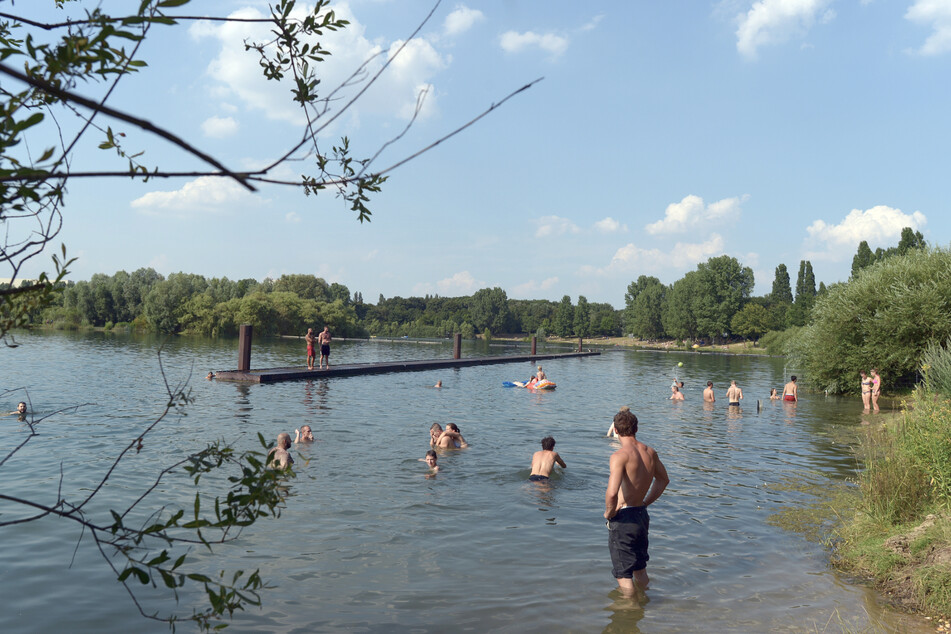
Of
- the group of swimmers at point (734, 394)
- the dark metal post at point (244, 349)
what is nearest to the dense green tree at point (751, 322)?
the group of swimmers at point (734, 394)

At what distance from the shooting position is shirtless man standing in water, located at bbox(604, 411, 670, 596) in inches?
259

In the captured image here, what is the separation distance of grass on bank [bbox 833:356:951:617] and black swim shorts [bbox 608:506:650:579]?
8.86 feet

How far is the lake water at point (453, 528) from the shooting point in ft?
21.6

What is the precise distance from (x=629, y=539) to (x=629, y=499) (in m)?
0.48

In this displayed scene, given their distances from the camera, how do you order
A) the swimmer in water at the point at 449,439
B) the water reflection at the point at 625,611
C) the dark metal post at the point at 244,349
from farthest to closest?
the dark metal post at the point at 244,349
the swimmer in water at the point at 449,439
the water reflection at the point at 625,611

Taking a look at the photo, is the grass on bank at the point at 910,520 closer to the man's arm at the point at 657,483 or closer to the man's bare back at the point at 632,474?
the man's arm at the point at 657,483

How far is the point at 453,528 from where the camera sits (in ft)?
31.2

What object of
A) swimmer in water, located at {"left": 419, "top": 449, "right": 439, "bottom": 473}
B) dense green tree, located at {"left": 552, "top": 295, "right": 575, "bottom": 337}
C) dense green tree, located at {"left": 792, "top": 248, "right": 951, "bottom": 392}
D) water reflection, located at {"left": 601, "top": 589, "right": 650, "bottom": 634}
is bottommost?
water reflection, located at {"left": 601, "top": 589, "right": 650, "bottom": 634}

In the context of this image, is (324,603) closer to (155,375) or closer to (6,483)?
(6,483)

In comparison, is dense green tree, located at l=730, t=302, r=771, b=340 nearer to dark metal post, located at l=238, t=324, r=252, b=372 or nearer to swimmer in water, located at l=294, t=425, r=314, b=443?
dark metal post, located at l=238, t=324, r=252, b=372

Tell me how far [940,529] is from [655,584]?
312cm

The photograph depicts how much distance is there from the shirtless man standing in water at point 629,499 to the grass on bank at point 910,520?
8.98 feet

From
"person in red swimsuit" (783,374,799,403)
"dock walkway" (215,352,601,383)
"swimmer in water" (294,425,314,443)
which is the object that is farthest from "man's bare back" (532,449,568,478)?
"person in red swimsuit" (783,374,799,403)

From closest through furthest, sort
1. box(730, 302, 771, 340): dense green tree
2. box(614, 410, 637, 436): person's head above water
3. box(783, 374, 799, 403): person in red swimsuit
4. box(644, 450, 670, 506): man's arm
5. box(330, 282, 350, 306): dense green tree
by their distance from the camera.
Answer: box(644, 450, 670, 506): man's arm
box(614, 410, 637, 436): person's head above water
box(783, 374, 799, 403): person in red swimsuit
box(730, 302, 771, 340): dense green tree
box(330, 282, 350, 306): dense green tree
